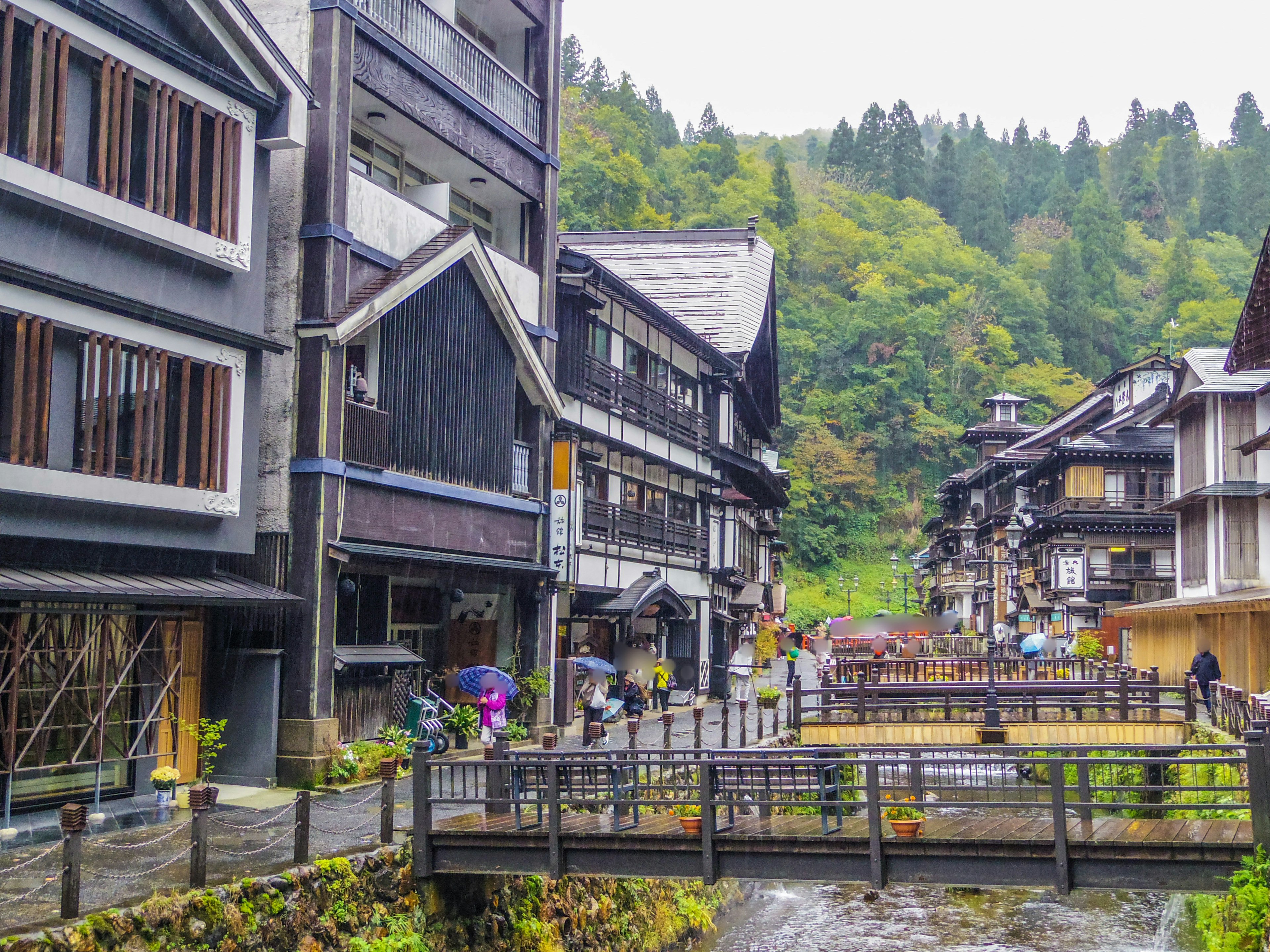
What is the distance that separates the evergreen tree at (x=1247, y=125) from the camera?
145625 mm

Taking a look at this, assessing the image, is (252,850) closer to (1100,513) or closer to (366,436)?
(366,436)

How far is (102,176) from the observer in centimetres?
1565

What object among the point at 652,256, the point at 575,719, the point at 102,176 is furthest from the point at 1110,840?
the point at 652,256

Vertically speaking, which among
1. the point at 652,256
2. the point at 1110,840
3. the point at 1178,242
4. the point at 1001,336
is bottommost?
the point at 1110,840

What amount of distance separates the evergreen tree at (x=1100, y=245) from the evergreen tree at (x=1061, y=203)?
861 centimetres

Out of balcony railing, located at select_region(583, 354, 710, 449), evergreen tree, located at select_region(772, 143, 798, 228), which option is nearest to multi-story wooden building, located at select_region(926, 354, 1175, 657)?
balcony railing, located at select_region(583, 354, 710, 449)

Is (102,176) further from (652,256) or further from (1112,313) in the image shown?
(1112,313)

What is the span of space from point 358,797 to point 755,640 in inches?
1534

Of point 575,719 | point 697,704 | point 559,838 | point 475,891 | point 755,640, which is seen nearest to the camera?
point 559,838

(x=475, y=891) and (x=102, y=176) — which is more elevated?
(x=102, y=176)

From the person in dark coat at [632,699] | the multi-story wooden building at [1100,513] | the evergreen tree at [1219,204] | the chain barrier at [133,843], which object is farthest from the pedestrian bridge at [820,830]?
the evergreen tree at [1219,204]

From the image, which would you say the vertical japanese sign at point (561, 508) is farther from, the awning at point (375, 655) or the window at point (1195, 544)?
the window at point (1195, 544)

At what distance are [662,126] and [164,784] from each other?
13000 cm

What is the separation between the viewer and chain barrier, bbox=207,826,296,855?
42.1ft
